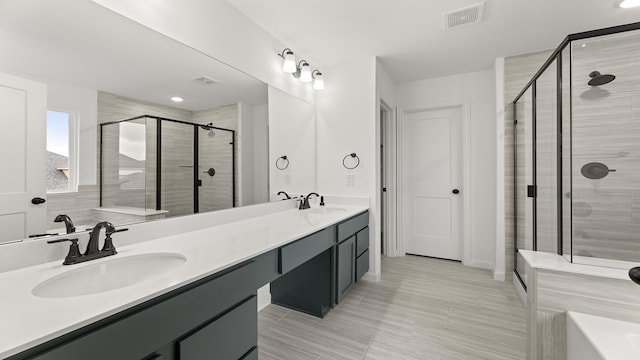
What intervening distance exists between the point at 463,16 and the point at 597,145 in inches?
51.3

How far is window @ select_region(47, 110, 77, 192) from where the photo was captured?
3.46 ft

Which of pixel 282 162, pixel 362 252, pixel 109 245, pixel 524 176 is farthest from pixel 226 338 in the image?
pixel 524 176

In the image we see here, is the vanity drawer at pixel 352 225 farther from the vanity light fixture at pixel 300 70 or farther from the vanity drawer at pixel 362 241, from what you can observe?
the vanity light fixture at pixel 300 70

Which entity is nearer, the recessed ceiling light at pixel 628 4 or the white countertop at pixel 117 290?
the white countertop at pixel 117 290

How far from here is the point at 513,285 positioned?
2768 millimetres

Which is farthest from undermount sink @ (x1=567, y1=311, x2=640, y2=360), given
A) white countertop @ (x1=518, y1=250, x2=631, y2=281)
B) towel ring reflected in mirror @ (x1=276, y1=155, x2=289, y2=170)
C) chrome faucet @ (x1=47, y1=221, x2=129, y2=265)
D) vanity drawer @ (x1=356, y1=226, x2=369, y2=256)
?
towel ring reflected in mirror @ (x1=276, y1=155, x2=289, y2=170)

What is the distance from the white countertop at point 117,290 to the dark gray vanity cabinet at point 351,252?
591mm

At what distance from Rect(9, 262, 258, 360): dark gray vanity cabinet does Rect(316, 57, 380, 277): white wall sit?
186 centimetres

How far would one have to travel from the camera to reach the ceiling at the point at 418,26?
6.45 ft

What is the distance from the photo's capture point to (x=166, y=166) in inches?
59.6

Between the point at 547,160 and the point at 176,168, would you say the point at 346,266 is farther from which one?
the point at 547,160

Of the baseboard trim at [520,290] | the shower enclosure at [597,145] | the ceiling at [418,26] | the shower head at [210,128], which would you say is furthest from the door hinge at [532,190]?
the shower head at [210,128]

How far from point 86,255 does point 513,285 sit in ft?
11.4

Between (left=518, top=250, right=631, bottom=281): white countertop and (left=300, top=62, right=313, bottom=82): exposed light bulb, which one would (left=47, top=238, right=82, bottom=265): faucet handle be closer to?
(left=518, top=250, right=631, bottom=281): white countertop
